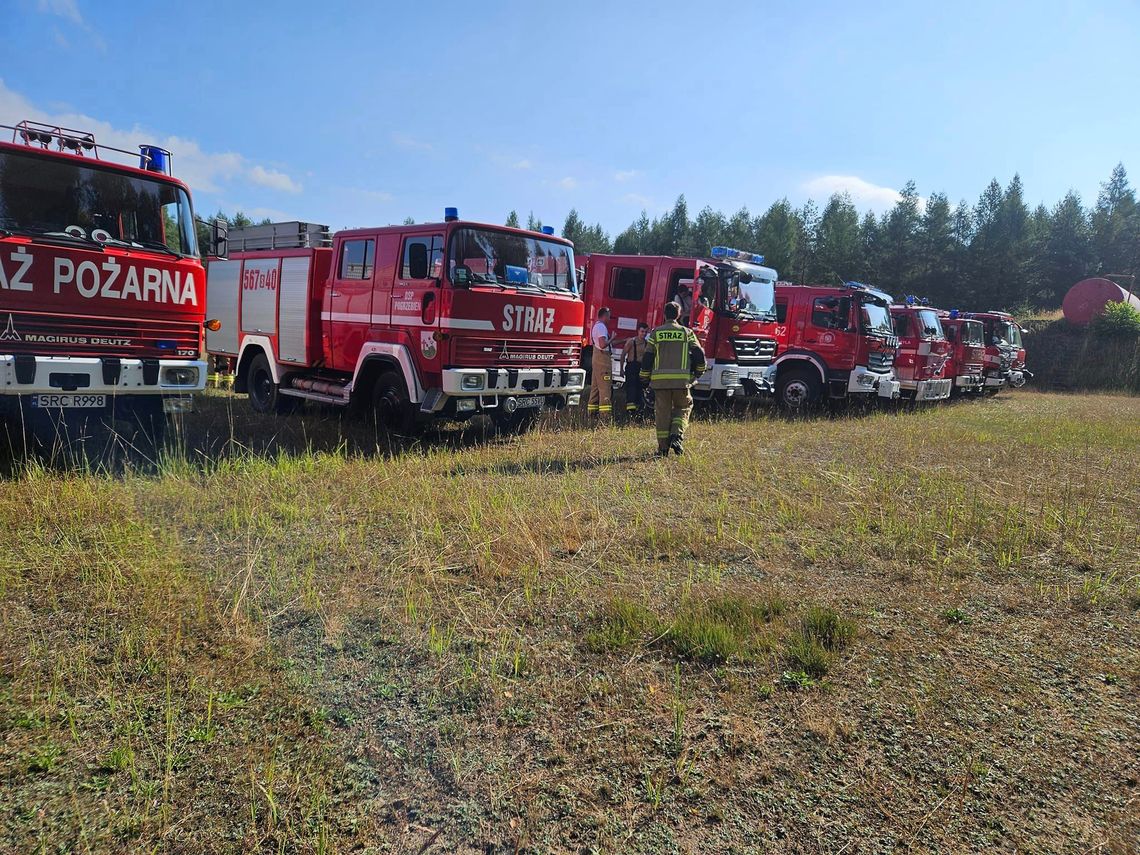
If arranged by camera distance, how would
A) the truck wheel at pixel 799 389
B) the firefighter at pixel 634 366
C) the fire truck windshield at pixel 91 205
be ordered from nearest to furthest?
the fire truck windshield at pixel 91 205, the firefighter at pixel 634 366, the truck wheel at pixel 799 389

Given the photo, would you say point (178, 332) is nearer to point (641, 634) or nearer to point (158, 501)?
point (158, 501)

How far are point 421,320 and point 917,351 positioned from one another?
437 inches

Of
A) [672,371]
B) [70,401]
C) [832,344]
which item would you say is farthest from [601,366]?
[70,401]

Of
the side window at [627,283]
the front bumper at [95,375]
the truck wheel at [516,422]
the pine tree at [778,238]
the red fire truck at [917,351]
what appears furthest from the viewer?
the pine tree at [778,238]

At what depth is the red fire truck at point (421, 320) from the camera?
7.19 m

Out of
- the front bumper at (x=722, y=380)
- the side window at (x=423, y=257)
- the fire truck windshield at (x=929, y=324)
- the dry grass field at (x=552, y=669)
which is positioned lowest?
the dry grass field at (x=552, y=669)

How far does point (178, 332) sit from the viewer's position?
A: 20.8ft

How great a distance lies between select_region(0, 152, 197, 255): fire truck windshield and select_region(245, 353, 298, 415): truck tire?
11.3 feet

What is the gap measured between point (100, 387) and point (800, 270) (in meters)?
56.4

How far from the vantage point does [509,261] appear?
7.65 meters

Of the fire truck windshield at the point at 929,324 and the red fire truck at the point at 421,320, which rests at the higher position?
the fire truck windshield at the point at 929,324

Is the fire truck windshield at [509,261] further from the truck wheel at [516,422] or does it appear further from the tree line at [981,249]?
the tree line at [981,249]

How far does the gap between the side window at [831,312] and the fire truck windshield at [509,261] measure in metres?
6.51

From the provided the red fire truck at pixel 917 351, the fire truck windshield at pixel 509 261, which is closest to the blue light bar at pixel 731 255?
the red fire truck at pixel 917 351
